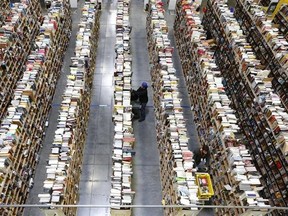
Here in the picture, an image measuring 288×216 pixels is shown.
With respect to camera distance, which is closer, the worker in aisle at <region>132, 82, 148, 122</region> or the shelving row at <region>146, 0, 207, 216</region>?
the shelving row at <region>146, 0, 207, 216</region>

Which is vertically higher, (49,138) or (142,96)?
(142,96)

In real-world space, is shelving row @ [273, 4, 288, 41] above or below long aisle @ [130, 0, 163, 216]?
above

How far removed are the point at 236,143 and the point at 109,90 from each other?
6284 millimetres

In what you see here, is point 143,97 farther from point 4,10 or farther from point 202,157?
point 4,10

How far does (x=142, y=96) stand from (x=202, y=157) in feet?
10.7

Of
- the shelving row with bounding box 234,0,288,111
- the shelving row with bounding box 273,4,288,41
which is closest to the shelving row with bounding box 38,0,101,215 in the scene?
the shelving row with bounding box 234,0,288,111

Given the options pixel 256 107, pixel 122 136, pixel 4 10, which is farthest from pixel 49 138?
pixel 256 107

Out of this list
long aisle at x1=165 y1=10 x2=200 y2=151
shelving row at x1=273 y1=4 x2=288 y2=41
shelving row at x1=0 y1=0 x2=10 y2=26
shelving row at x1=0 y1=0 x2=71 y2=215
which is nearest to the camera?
shelving row at x1=0 y1=0 x2=71 y2=215

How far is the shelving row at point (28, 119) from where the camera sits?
7516 mm

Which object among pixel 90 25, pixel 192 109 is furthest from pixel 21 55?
pixel 192 109

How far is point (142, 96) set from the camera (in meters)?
10.6

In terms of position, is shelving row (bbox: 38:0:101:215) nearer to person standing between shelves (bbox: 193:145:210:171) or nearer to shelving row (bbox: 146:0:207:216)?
shelving row (bbox: 146:0:207:216)

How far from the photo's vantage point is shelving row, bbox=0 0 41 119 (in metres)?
10.2

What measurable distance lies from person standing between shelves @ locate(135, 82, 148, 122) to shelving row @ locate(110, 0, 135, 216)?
2.17ft
